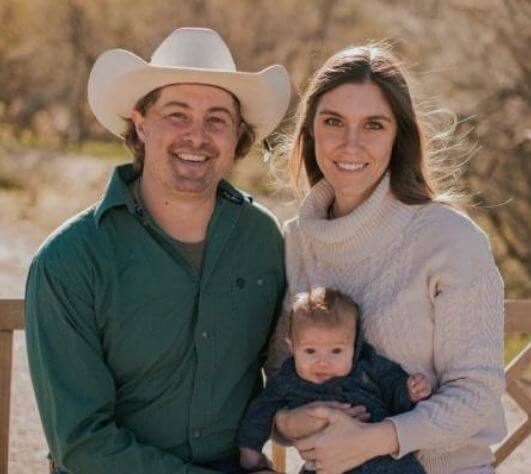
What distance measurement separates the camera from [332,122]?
391 cm

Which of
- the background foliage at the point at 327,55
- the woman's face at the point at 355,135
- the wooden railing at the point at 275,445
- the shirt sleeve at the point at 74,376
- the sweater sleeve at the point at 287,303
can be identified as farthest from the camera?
the background foliage at the point at 327,55

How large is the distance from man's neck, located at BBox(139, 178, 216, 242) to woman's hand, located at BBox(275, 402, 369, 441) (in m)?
Answer: 0.65

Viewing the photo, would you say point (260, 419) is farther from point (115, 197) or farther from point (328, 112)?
point (328, 112)

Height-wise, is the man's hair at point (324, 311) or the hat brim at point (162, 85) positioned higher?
the hat brim at point (162, 85)

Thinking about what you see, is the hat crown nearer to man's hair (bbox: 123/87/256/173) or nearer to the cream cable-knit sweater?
man's hair (bbox: 123/87/256/173)

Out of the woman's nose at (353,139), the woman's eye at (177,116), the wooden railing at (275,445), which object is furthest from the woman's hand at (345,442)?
the woman's eye at (177,116)

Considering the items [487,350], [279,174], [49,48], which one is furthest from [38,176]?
[487,350]

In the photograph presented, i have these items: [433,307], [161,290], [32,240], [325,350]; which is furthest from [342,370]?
[32,240]

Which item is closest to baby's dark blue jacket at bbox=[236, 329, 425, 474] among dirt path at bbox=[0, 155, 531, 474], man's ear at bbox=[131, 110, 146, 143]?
man's ear at bbox=[131, 110, 146, 143]

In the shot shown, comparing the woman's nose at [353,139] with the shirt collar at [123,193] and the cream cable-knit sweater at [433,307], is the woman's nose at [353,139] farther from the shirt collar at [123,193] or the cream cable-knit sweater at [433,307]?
the shirt collar at [123,193]

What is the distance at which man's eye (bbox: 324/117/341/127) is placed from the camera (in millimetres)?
3889

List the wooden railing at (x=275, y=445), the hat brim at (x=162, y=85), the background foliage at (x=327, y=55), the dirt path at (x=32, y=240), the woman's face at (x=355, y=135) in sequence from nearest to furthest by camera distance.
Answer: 1. the woman's face at (x=355, y=135)
2. the hat brim at (x=162, y=85)
3. the wooden railing at (x=275, y=445)
4. the dirt path at (x=32, y=240)
5. the background foliage at (x=327, y=55)

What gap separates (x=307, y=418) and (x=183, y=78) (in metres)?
1.14

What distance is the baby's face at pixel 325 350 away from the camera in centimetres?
362
